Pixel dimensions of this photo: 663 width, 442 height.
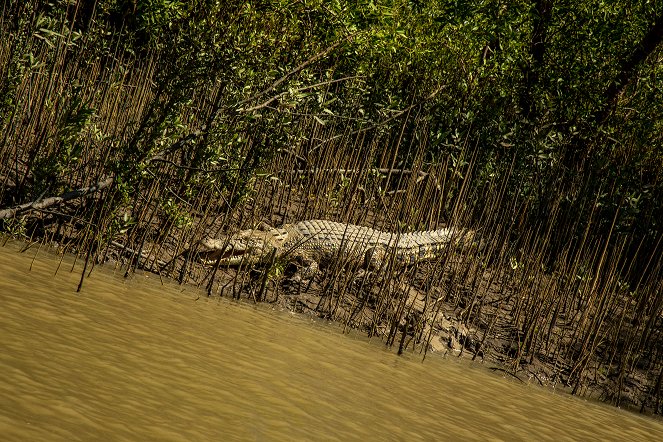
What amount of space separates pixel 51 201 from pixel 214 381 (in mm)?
2877

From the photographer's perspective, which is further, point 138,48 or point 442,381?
point 138,48

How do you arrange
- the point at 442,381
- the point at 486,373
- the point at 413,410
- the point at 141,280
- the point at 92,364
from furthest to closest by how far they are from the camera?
the point at 486,373 < the point at 141,280 < the point at 442,381 < the point at 413,410 < the point at 92,364

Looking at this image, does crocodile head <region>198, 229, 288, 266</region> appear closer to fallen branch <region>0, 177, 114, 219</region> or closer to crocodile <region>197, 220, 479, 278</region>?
crocodile <region>197, 220, 479, 278</region>

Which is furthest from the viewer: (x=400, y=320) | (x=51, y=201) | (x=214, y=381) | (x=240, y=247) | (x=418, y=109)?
(x=418, y=109)

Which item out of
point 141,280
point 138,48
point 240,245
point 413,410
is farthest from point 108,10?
point 413,410

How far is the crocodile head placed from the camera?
7145 millimetres

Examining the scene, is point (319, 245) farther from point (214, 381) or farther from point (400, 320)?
point (214, 381)

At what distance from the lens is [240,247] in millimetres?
7359

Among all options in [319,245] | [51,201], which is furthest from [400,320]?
[51,201]

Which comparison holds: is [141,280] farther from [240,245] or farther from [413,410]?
[413,410]

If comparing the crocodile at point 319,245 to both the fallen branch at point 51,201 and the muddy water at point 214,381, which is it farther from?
the fallen branch at point 51,201

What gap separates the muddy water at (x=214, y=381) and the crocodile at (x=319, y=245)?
0.92 metres

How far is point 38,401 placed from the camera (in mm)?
3000

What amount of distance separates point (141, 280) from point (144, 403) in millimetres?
2977
